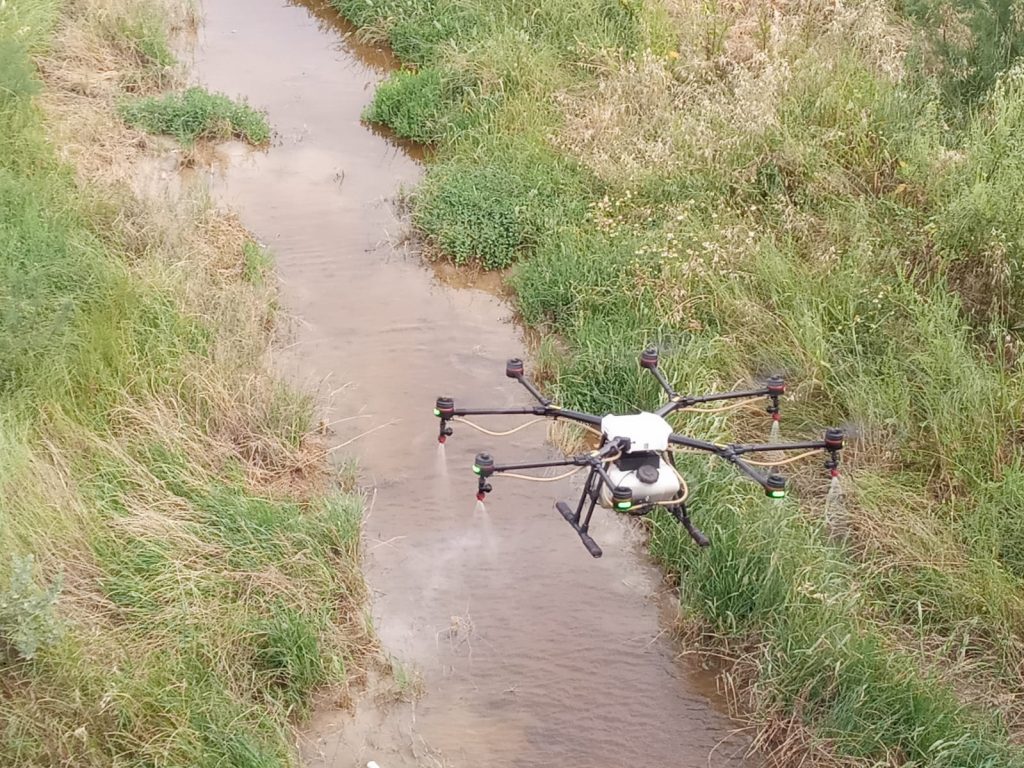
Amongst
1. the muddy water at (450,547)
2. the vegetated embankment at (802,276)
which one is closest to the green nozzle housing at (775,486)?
the vegetated embankment at (802,276)

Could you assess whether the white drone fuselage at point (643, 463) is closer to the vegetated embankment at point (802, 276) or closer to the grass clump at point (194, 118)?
the vegetated embankment at point (802, 276)

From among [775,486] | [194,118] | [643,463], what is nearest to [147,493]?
[643,463]

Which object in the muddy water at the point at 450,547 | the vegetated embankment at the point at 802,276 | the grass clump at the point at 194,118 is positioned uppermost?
the vegetated embankment at the point at 802,276

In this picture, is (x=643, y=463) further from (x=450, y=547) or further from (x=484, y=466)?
(x=450, y=547)

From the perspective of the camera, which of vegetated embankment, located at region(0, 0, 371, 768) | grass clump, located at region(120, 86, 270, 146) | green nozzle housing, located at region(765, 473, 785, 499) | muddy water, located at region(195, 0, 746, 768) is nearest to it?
green nozzle housing, located at region(765, 473, 785, 499)

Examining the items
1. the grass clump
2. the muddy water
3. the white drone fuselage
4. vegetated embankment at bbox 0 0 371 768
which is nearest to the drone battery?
the white drone fuselage

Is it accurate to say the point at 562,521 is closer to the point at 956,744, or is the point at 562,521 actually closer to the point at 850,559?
the point at 850,559

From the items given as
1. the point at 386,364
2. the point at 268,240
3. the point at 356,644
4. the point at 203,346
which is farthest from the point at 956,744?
the point at 268,240

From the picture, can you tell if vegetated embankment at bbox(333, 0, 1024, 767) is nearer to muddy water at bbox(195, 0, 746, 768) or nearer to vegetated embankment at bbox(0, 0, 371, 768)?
muddy water at bbox(195, 0, 746, 768)
